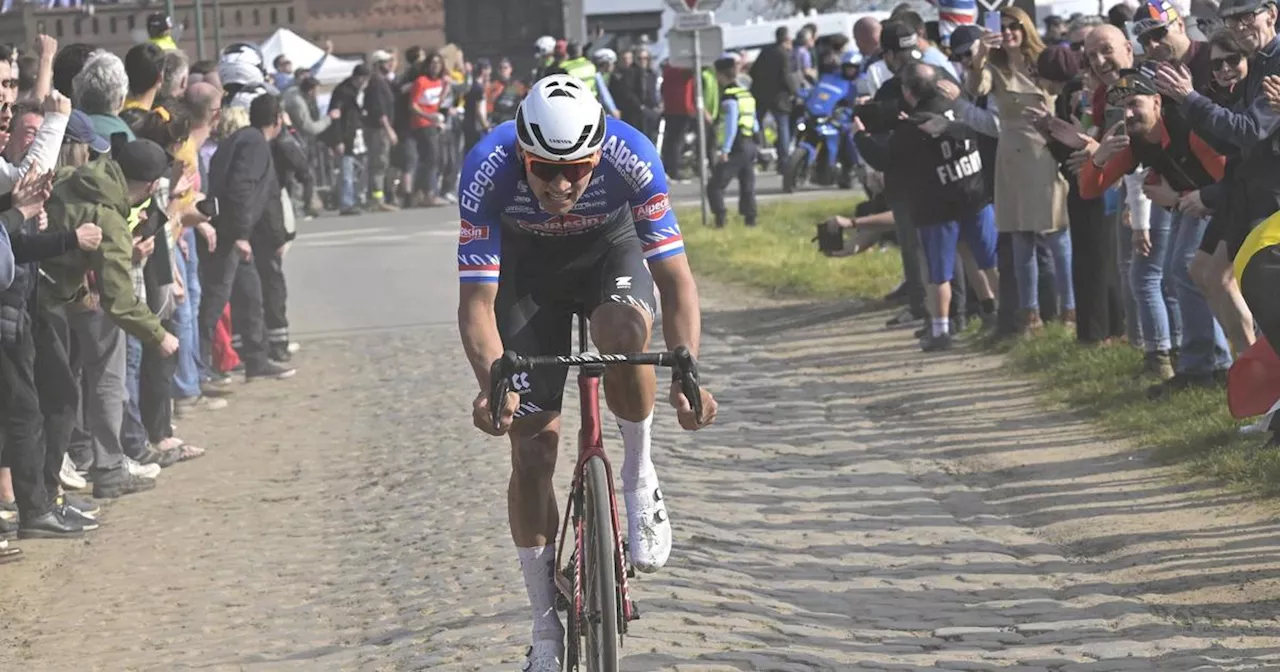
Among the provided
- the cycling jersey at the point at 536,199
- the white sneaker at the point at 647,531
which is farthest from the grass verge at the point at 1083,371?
the cycling jersey at the point at 536,199

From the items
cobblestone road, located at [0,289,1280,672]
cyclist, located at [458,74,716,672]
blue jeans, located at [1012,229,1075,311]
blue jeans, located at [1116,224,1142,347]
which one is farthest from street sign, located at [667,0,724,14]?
cyclist, located at [458,74,716,672]

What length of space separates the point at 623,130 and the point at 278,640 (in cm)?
264

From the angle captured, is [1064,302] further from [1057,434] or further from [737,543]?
[737,543]

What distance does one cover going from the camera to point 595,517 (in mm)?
6492

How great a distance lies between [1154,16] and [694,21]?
43.5ft

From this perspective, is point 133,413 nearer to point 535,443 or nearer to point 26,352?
point 26,352

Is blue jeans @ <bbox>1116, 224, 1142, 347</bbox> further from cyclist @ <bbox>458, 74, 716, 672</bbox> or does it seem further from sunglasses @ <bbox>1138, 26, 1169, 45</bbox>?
cyclist @ <bbox>458, 74, 716, 672</bbox>

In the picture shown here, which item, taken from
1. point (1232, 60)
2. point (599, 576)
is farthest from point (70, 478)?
point (1232, 60)

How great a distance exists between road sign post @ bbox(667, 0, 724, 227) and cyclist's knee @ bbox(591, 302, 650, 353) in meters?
17.4

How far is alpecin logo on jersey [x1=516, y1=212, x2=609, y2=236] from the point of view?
708cm

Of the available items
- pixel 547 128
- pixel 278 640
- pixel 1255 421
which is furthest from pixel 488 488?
pixel 547 128

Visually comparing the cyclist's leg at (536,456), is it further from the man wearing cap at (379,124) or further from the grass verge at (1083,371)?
the man wearing cap at (379,124)

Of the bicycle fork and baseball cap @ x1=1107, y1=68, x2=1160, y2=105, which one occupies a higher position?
baseball cap @ x1=1107, y1=68, x2=1160, y2=105

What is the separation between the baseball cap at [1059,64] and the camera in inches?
528
